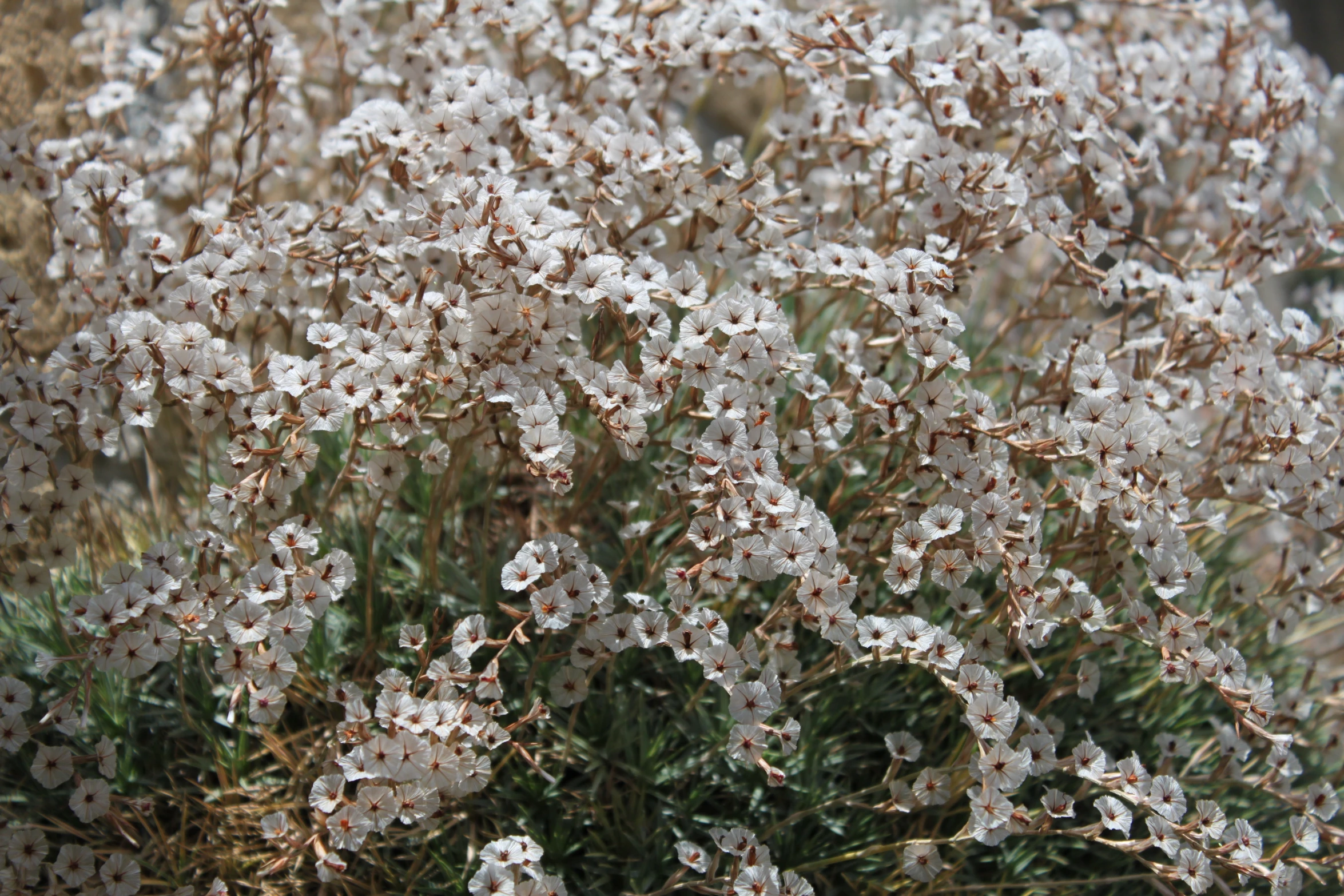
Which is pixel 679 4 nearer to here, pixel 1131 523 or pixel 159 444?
pixel 1131 523

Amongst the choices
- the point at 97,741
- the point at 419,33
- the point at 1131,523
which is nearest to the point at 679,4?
the point at 419,33

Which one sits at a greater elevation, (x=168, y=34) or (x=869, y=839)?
(x=168, y=34)

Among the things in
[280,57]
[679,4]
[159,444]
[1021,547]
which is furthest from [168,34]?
[1021,547]

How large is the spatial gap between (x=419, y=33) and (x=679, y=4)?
0.73 metres

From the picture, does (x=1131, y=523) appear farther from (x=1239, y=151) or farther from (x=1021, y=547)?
(x=1239, y=151)

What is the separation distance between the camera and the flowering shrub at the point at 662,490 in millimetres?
2111

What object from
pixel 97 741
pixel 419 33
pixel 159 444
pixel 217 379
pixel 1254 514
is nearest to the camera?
pixel 217 379

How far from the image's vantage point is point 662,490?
223cm

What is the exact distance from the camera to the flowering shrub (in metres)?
2.11

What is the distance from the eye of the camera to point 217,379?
6.91ft

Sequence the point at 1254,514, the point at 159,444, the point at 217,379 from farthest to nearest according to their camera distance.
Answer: the point at 159,444, the point at 1254,514, the point at 217,379

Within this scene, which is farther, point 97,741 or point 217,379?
point 97,741

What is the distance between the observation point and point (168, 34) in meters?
3.97

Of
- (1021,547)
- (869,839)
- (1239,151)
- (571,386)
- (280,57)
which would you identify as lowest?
(869,839)
